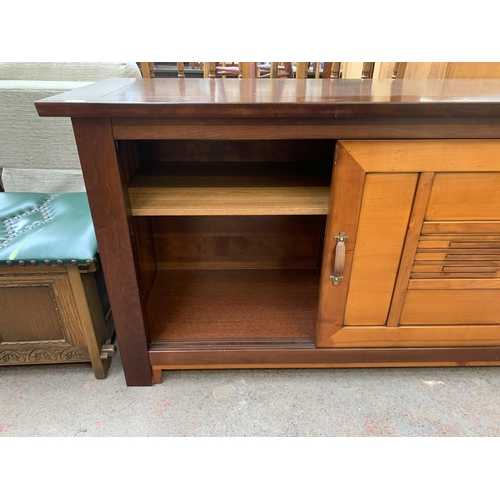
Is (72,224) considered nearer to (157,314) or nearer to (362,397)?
(157,314)

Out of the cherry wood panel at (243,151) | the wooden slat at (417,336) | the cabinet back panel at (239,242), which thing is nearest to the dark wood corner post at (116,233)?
the cherry wood panel at (243,151)

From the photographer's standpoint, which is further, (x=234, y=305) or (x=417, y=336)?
(x=234, y=305)

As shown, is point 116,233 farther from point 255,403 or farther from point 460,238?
point 460,238

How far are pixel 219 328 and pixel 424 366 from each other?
0.62 metres

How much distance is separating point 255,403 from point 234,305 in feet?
0.97

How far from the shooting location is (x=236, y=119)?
0.71m

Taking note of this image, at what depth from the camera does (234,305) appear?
1.13 m

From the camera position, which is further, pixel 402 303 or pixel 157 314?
pixel 157 314

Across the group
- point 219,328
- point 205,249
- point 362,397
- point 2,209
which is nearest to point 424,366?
point 362,397

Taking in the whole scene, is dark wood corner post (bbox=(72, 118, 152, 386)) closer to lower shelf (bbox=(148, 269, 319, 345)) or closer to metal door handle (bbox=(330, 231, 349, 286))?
lower shelf (bbox=(148, 269, 319, 345))

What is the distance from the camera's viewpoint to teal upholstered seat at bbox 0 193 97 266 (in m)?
0.86

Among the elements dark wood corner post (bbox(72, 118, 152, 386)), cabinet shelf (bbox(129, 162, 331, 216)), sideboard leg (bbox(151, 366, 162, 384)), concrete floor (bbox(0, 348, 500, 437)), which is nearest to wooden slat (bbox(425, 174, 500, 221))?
cabinet shelf (bbox(129, 162, 331, 216))

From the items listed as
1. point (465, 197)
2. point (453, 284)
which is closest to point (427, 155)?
point (465, 197)

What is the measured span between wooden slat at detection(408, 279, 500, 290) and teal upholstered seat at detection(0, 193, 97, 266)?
81 cm
